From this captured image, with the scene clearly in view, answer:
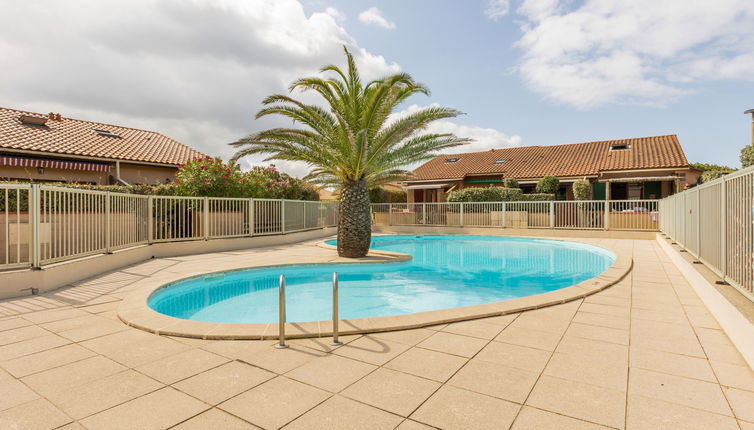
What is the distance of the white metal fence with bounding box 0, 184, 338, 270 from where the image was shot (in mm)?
6363

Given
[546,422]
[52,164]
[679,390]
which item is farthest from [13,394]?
[52,164]

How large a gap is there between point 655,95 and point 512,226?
840cm

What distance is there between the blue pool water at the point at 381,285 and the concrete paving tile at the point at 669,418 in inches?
165

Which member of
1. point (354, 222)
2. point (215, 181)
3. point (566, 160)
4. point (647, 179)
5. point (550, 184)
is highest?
point (566, 160)

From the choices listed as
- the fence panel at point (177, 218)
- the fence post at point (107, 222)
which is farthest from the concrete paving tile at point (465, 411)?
the fence panel at point (177, 218)

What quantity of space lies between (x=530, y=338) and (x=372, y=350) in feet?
5.54

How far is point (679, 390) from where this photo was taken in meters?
2.66

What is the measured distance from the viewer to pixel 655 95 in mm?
15031

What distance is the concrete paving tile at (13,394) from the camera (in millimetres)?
2537

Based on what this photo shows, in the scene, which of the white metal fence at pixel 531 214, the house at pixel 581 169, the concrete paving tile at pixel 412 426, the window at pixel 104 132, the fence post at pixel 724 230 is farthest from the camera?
the house at pixel 581 169

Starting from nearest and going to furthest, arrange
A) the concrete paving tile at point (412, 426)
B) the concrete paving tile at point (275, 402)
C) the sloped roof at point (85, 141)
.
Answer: the concrete paving tile at point (412, 426) < the concrete paving tile at point (275, 402) < the sloped roof at point (85, 141)

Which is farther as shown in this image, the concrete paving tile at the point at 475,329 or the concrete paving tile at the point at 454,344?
the concrete paving tile at the point at 475,329

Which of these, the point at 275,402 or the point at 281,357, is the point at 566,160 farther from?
the point at 275,402

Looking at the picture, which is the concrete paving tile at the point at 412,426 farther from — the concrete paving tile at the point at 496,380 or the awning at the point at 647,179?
the awning at the point at 647,179
